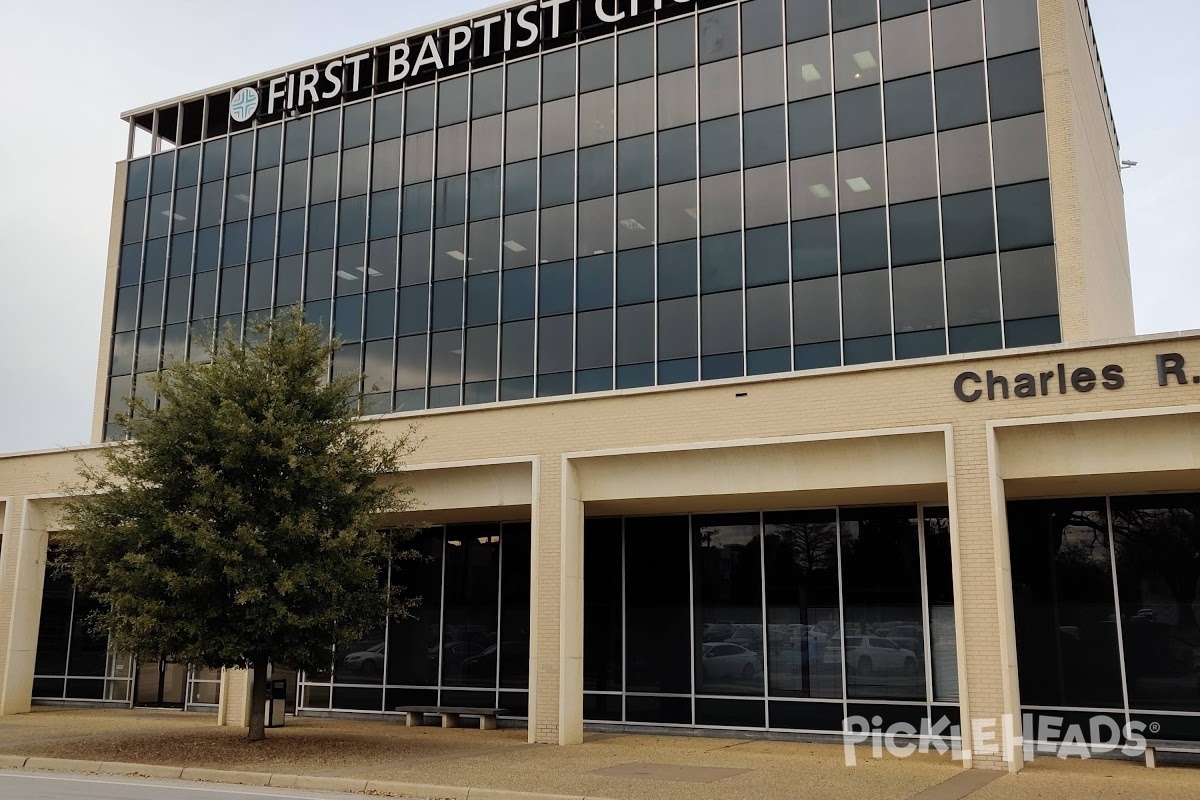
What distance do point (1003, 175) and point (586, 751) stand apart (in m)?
15.4

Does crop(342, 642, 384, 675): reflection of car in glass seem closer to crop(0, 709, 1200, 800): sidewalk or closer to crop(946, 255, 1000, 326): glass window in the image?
crop(0, 709, 1200, 800): sidewalk

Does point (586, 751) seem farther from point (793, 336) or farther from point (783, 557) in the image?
point (793, 336)

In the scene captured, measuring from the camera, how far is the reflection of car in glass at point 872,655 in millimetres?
20188

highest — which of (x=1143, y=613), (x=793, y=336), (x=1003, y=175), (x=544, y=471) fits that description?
(x=1003, y=175)

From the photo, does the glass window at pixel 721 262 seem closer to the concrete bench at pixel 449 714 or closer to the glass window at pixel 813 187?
the glass window at pixel 813 187

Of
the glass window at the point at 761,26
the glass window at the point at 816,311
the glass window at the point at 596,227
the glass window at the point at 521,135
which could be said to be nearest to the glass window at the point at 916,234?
the glass window at the point at 816,311

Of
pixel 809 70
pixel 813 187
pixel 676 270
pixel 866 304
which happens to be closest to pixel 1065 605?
pixel 866 304

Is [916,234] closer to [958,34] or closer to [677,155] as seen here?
[958,34]

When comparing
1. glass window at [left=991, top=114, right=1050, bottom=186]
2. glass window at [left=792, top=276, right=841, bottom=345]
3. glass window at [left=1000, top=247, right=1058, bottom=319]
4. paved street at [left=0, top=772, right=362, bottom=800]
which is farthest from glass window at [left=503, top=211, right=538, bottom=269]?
paved street at [left=0, top=772, right=362, bottom=800]

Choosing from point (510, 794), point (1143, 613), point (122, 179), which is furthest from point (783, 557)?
point (122, 179)

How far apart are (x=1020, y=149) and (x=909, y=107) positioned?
9.19ft

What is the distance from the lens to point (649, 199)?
28109mm

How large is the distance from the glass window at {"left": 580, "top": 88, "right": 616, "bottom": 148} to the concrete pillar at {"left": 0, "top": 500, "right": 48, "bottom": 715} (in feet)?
55.4

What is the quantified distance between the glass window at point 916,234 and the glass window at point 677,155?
546 centimetres
